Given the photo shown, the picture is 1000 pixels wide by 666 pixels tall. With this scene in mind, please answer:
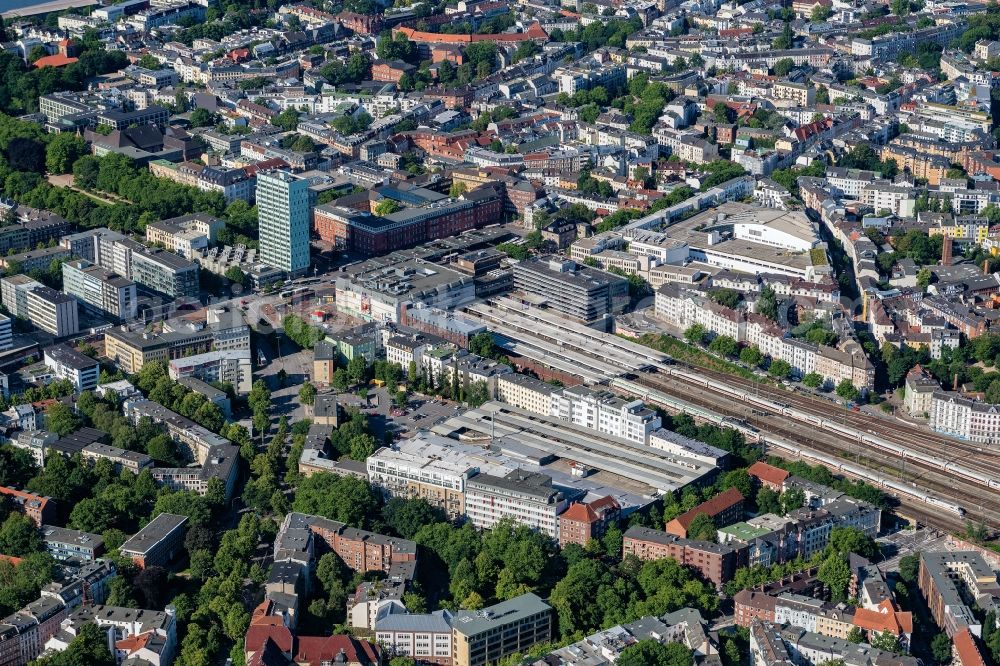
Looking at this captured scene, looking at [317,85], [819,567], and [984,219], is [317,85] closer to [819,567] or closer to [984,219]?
[984,219]

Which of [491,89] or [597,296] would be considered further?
[491,89]

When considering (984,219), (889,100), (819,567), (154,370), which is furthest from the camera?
(889,100)

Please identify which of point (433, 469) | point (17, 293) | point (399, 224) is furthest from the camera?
point (399, 224)

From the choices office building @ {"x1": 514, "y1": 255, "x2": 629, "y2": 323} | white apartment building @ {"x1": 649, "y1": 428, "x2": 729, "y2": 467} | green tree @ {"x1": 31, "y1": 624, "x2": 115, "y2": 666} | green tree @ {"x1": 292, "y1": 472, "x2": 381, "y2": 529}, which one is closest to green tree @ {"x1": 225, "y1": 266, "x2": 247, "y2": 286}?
office building @ {"x1": 514, "y1": 255, "x2": 629, "y2": 323}

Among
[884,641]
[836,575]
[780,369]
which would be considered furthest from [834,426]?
[884,641]

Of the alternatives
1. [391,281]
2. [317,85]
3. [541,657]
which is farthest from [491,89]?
[541,657]

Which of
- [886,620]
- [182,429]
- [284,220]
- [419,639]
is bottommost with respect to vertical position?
[182,429]

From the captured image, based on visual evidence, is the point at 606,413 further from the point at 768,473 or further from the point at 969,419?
the point at 969,419

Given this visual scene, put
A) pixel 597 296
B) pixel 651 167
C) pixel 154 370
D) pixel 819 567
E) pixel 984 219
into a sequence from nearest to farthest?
pixel 819 567 → pixel 154 370 → pixel 597 296 → pixel 984 219 → pixel 651 167
